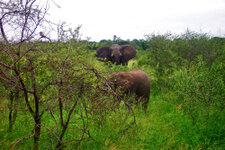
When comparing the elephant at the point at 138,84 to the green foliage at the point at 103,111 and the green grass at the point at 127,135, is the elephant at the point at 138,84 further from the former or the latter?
the green grass at the point at 127,135

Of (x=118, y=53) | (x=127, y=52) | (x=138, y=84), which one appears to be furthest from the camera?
(x=127, y=52)

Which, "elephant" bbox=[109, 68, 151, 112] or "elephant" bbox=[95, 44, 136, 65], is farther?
"elephant" bbox=[95, 44, 136, 65]

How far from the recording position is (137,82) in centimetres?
613

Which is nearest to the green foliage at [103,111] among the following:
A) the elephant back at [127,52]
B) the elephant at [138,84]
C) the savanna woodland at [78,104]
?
the savanna woodland at [78,104]

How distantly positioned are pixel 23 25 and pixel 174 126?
171 inches

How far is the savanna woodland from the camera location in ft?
8.13

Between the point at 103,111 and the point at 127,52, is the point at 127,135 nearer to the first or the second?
the point at 103,111

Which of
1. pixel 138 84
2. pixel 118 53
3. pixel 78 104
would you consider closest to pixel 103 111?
pixel 78 104

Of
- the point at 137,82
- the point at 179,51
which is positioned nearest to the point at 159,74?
the point at 179,51

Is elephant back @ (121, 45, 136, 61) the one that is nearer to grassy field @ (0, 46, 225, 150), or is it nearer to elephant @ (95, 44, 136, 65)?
elephant @ (95, 44, 136, 65)

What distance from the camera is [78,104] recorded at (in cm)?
228

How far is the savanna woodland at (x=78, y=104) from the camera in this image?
2.48 meters

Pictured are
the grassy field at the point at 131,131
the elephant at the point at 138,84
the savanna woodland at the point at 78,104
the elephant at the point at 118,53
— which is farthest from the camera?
the elephant at the point at 118,53

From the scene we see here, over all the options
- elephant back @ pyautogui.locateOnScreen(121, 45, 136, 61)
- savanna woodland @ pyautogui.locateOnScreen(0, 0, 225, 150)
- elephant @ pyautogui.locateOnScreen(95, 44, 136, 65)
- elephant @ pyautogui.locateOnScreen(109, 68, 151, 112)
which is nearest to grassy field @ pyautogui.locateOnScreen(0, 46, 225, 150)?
savanna woodland @ pyautogui.locateOnScreen(0, 0, 225, 150)
